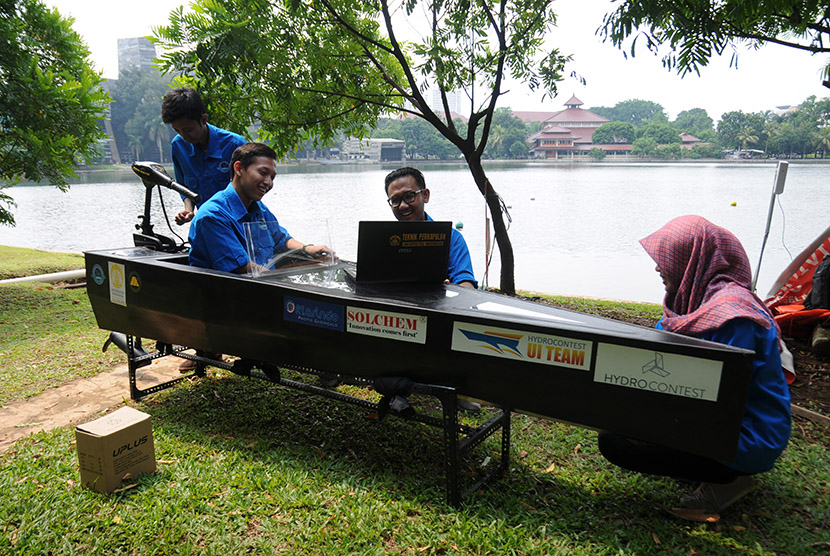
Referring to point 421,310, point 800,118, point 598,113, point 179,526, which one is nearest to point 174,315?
point 179,526

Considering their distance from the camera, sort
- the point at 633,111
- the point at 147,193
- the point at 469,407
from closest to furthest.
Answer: the point at 469,407 → the point at 147,193 → the point at 633,111

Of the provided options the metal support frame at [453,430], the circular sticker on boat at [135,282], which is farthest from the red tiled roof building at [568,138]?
the metal support frame at [453,430]

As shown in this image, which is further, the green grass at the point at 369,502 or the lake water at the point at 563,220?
the lake water at the point at 563,220

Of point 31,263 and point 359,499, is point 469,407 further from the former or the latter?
point 31,263

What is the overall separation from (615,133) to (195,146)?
64.2 meters

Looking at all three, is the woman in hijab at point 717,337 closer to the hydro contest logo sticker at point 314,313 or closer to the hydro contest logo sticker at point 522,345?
the hydro contest logo sticker at point 522,345

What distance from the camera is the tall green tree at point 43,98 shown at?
6.36 meters

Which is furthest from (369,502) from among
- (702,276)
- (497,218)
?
(497,218)

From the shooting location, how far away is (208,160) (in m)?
3.89

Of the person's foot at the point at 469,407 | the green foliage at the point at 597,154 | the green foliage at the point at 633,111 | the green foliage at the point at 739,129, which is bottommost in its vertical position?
the person's foot at the point at 469,407

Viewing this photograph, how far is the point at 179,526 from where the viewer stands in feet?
7.30

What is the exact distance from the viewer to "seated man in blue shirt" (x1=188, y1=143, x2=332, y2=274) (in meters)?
3.00

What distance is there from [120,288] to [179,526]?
172 cm

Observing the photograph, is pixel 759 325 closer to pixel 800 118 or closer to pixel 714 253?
pixel 714 253
